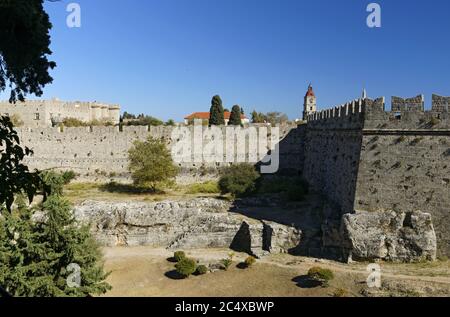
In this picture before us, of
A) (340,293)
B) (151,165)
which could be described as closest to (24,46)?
(340,293)

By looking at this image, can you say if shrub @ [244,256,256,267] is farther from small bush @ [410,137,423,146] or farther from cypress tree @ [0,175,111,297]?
small bush @ [410,137,423,146]

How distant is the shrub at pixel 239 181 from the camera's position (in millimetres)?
27891

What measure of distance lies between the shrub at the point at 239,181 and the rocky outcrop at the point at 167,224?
239 cm

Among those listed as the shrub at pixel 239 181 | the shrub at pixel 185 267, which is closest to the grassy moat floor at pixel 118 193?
the shrub at pixel 239 181

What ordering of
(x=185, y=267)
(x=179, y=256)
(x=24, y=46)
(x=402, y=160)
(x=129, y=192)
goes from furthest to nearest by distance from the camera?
(x=129, y=192)
(x=179, y=256)
(x=185, y=267)
(x=402, y=160)
(x=24, y=46)

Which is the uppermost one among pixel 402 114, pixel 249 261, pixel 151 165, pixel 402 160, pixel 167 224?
pixel 402 114

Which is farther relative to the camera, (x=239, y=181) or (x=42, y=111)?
(x=42, y=111)

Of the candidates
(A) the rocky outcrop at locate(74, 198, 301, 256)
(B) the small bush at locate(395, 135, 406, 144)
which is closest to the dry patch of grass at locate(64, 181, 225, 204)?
(A) the rocky outcrop at locate(74, 198, 301, 256)

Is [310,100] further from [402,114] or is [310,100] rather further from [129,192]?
[402,114]

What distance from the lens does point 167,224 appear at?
961 inches

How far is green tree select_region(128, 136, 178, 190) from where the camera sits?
29688 millimetres

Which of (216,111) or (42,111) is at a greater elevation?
(216,111)

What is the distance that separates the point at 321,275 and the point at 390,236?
342cm

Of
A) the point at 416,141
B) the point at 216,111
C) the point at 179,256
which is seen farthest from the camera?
the point at 216,111
